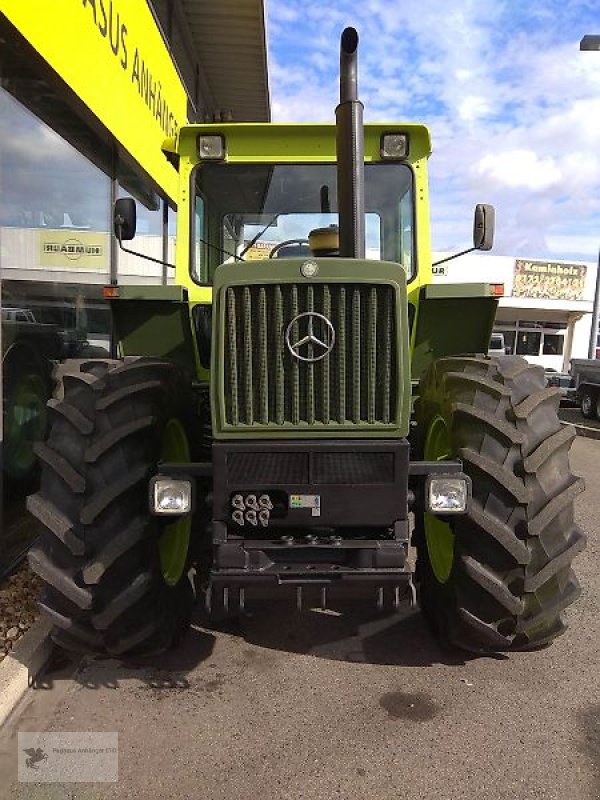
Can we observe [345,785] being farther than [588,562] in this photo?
No

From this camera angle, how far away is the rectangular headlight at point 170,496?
302 cm

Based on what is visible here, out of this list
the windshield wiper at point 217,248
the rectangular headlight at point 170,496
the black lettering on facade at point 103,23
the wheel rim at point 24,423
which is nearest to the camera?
the rectangular headlight at point 170,496

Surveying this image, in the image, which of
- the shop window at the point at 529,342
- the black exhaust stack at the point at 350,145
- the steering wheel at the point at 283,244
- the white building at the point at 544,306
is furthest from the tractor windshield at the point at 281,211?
the shop window at the point at 529,342

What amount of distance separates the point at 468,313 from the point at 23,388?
125 inches

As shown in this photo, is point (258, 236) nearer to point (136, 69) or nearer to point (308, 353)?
point (308, 353)

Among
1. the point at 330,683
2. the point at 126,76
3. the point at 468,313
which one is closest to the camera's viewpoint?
the point at 330,683

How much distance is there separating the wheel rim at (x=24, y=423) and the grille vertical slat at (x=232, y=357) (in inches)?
88.0

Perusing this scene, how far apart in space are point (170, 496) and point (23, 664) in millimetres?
1151

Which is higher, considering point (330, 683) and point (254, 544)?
point (254, 544)

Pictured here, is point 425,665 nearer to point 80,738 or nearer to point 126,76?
point 80,738

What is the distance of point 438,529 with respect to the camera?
3.81 metres

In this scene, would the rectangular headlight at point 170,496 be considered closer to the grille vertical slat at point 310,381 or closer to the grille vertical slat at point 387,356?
the grille vertical slat at point 310,381

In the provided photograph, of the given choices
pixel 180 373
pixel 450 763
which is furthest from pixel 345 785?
pixel 180 373

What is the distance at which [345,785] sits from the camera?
2.62 metres
